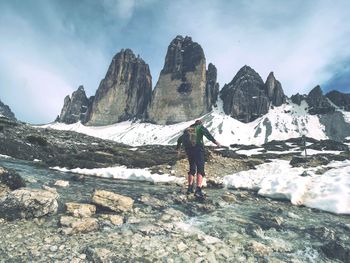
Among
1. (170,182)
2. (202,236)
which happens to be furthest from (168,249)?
(170,182)

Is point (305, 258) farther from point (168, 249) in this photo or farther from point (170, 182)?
point (170, 182)

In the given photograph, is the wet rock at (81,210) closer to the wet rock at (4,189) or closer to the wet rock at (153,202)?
the wet rock at (4,189)

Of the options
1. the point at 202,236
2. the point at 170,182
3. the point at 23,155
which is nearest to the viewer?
the point at 202,236

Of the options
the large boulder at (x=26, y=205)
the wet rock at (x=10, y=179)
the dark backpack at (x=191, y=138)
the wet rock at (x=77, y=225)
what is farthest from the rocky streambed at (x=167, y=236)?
the dark backpack at (x=191, y=138)

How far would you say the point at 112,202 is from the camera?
11.3m

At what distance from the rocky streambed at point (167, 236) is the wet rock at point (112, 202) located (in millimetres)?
55

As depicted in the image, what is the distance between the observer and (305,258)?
861 cm

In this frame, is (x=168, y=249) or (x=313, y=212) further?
(x=313, y=212)

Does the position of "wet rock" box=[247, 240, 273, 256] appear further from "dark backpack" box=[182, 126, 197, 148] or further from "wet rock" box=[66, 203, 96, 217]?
"dark backpack" box=[182, 126, 197, 148]

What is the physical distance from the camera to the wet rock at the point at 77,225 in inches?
340

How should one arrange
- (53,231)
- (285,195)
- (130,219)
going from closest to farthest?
(53,231)
(130,219)
(285,195)

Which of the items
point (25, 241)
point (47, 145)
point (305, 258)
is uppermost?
point (47, 145)

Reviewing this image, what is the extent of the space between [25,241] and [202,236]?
4.46m

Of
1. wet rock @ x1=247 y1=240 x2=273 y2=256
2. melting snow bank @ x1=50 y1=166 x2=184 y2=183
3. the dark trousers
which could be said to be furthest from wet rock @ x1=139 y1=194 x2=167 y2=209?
melting snow bank @ x1=50 y1=166 x2=184 y2=183
